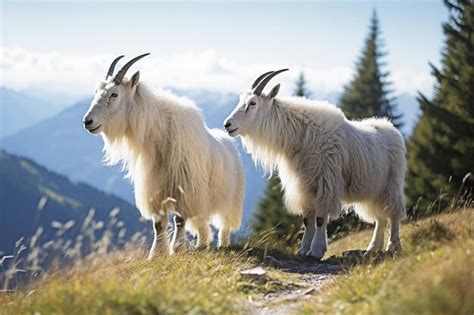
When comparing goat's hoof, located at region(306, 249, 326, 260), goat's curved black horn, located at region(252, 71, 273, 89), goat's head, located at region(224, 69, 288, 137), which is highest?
goat's curved black horn, located at region(252, 71, 273, 89)

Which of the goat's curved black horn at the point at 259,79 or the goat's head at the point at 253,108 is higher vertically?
the goat's curved black horn at the point at 259,79

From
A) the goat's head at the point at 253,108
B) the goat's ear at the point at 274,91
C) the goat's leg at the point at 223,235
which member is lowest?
the goat's leg at the point at 223,235

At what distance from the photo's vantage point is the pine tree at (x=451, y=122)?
2531cm

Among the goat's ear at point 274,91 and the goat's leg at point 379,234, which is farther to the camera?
the goat's leg at point 379,234

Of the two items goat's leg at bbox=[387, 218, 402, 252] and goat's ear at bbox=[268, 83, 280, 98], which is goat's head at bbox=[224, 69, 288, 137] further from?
goat's leg at bbox=[387, 218, 402, 252]

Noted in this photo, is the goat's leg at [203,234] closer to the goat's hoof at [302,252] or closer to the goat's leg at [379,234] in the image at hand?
the goat's hoof at [302,252]

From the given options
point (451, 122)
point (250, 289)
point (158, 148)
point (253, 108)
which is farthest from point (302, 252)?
point (451, 122)

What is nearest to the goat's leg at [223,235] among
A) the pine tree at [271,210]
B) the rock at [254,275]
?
the rock at [254,275]

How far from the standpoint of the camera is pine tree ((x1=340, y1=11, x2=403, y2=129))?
42.2 m

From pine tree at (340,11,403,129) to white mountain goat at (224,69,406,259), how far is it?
30.3 m

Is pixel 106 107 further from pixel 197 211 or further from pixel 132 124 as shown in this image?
pixel 197 211

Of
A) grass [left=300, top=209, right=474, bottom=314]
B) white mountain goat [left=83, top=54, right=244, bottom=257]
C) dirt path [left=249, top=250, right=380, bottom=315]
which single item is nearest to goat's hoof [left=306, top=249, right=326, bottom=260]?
dirt path [left=249, top=250, right=380, bottom=315]

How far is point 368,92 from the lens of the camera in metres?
43.3

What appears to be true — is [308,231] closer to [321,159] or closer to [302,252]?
[302,252]
